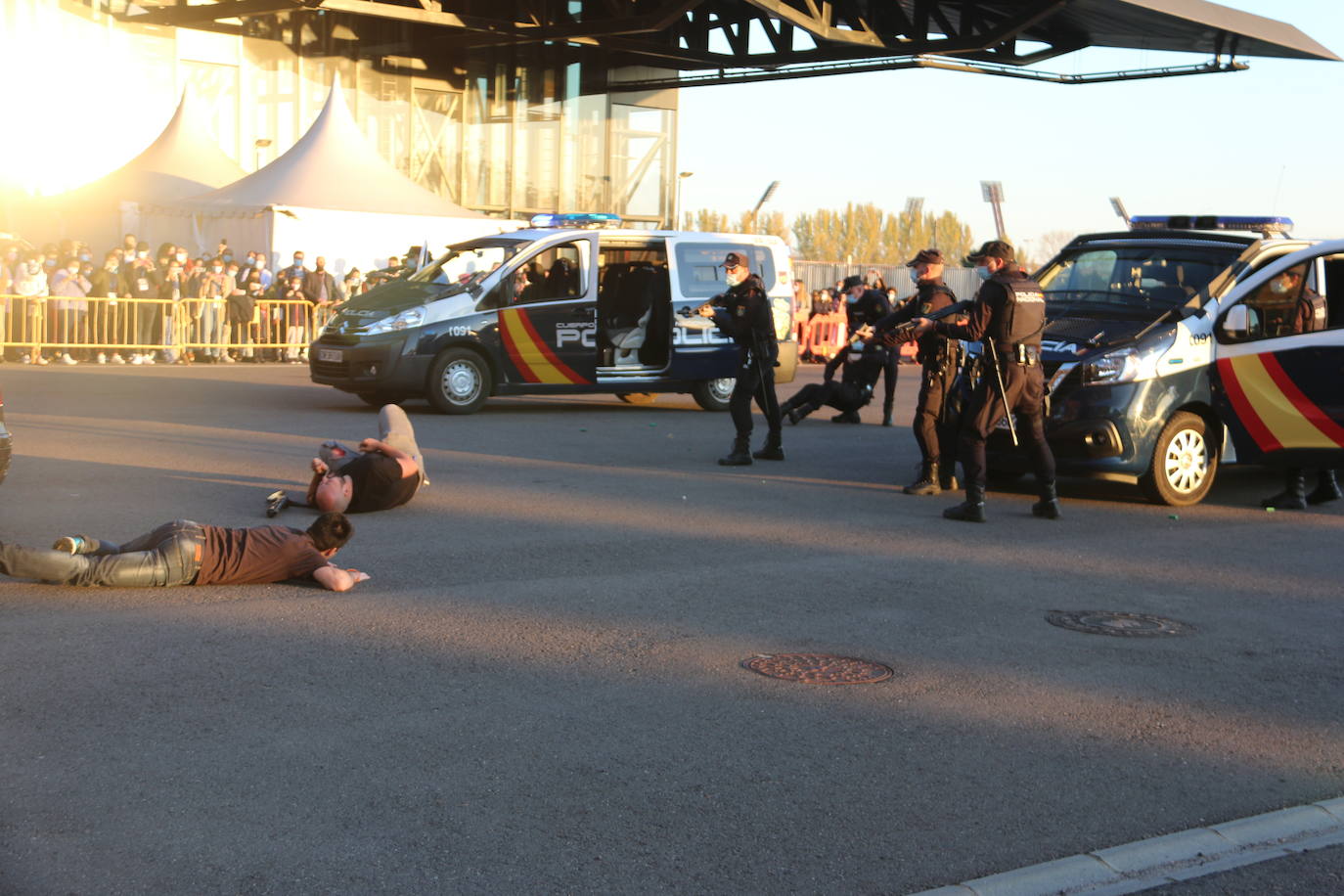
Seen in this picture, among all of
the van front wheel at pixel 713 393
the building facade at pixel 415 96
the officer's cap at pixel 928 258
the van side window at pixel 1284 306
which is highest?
the building facade at pixel 415 96

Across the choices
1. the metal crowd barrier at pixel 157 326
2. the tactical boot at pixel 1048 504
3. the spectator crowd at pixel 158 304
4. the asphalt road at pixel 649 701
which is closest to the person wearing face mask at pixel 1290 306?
the asphalt road at pixel 649 701

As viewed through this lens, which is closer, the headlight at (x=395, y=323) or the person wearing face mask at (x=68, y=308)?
the headlight at (x=395, y=323)

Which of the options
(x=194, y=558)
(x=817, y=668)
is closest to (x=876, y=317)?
(x=194, y=558)

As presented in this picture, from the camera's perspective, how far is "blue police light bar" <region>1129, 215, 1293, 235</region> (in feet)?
40.9

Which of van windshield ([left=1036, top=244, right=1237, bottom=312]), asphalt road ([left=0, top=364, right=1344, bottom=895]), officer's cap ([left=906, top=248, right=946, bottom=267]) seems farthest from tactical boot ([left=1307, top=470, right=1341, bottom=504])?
officer's cap ([left=906, top=248, right=946, bottom=267])

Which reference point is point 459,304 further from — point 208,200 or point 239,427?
point 208,200

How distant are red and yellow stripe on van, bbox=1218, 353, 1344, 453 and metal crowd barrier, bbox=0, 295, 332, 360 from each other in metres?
18.0

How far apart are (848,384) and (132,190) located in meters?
17.5

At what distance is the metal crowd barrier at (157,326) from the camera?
22.9m

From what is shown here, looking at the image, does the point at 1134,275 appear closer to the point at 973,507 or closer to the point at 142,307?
the point at 973,507

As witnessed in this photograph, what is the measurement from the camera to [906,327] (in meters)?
11.4

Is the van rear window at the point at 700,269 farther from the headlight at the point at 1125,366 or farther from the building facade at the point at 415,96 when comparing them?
the building facade at the point at 415,96

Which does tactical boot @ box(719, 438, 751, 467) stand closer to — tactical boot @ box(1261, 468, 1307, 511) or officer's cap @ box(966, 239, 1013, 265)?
officer's cap @ box(966, 239, 1013, 265)

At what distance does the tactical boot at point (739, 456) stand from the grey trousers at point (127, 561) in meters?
6.40
